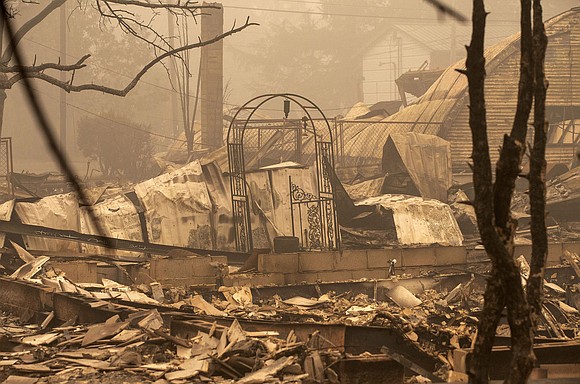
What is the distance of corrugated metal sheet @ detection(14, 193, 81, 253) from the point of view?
1634cm

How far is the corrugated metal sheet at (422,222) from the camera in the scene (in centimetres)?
1952

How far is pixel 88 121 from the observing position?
160ft

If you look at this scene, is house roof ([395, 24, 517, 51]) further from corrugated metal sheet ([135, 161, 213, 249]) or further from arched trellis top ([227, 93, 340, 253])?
corrugated metal sheet ([135, 161, 213, 249])

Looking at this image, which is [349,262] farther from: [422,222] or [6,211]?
[6,211]

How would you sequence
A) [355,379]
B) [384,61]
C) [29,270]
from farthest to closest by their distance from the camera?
[384,61] < [29,270] < [355,379]

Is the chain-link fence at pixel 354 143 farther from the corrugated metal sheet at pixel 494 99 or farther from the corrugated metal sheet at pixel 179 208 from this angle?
the corrugated metal sheet at pixel 179 208

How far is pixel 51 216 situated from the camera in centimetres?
1717

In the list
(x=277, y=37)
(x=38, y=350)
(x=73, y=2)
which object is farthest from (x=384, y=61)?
(x=38, y=350)

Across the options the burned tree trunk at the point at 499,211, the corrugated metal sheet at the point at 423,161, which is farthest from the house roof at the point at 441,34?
the burned tree trunk at the point at 499,211

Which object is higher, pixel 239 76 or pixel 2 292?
pixel 239 76

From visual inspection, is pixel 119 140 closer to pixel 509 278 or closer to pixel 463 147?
pixel 463 147

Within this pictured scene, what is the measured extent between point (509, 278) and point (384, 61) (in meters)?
69.7

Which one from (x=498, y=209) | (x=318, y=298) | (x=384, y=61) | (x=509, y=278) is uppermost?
(x=384, y=61)

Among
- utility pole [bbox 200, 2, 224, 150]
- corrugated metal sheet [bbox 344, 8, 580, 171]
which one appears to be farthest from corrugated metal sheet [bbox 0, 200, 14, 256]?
corrugated metal sheet [bbox 344, 8, 580, 171]
